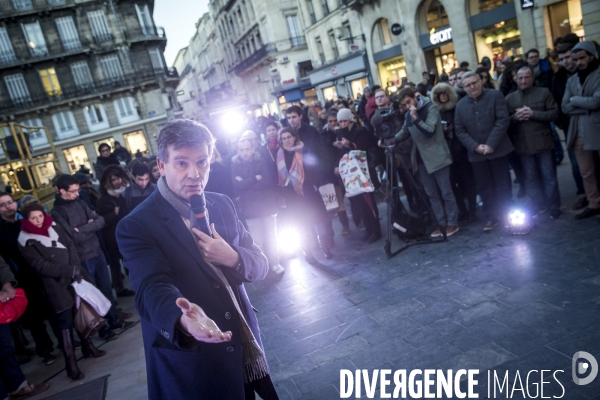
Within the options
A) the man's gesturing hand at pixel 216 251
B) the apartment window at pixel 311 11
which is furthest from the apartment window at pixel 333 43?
the man's gesturing hand at pixel 216 251

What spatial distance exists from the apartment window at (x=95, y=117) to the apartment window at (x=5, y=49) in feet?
22.1

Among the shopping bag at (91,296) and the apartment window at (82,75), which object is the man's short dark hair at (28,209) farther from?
the apartment window at (82,75)

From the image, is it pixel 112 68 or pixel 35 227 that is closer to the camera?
pixel 35 227

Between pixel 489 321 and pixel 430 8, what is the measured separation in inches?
781

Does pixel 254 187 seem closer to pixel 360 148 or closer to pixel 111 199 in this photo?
pixel 360 148

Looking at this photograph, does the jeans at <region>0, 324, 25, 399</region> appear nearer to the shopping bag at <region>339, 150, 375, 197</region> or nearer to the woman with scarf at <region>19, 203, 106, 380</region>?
the woman with scarf at <region>19, 203, 106, 380</region>

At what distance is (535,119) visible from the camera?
5660 millimetres

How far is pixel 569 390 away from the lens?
2.88 metres

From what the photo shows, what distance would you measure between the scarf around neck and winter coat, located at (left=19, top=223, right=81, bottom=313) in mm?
3095

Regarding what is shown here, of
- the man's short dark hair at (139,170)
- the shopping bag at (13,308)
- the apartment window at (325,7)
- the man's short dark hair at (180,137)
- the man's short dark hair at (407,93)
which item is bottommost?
the shopping bag at (13,308)

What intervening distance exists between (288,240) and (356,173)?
1.64 metres

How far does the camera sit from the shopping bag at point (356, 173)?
22.3ft

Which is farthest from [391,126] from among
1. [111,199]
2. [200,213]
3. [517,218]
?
[200,213]

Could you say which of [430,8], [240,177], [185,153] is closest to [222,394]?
[185,153]
